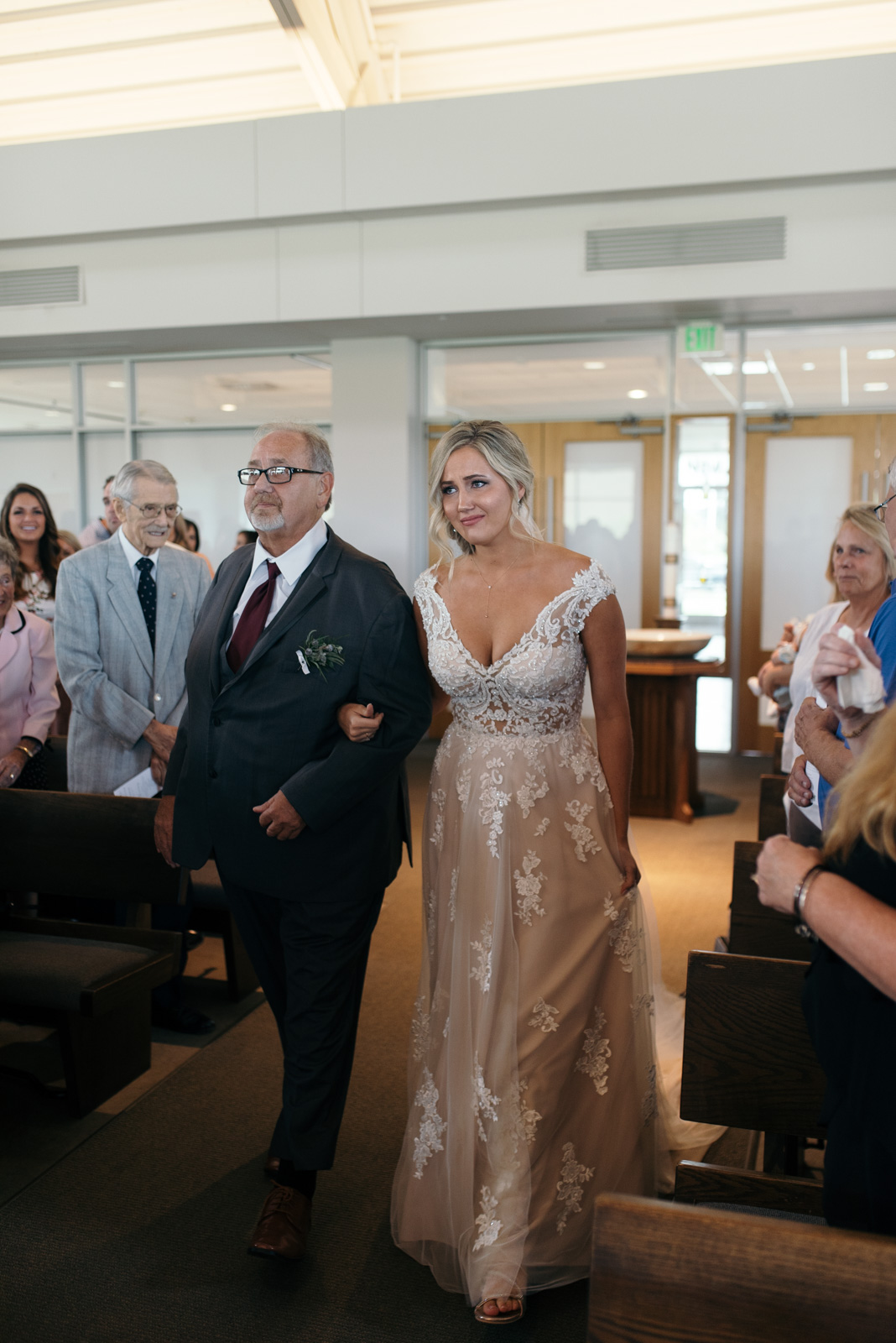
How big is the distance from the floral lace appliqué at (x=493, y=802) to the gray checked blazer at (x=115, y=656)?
1.61 m

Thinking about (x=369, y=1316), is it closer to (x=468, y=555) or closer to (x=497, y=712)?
(x=497, y=712)

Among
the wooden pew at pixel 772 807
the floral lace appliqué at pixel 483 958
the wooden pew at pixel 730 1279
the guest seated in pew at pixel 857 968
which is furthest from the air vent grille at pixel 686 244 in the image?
the wooden pew at pixel 730 1279

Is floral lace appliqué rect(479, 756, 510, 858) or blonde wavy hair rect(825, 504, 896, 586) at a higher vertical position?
blonde wavy hair rect(825, 504, 896, 586)

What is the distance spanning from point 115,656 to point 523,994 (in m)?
2.01

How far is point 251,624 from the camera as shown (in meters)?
2.37

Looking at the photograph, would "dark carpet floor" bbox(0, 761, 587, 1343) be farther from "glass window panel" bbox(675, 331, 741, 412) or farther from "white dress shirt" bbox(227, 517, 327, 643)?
Result: "glass window panel" bbox(675, 331, 741, 412)

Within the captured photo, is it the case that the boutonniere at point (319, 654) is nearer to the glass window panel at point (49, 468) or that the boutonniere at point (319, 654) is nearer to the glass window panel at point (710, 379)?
the glass window panel at point (710, 379)

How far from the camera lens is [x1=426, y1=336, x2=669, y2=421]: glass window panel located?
26.3 ft

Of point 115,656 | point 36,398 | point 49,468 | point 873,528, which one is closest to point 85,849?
point 115,656

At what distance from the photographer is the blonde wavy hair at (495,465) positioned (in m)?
2.26

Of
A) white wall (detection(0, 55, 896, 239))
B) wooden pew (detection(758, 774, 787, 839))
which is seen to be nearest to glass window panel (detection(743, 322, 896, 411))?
white wall (detection(0, 55, 896, 239))

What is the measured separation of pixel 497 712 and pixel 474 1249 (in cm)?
111

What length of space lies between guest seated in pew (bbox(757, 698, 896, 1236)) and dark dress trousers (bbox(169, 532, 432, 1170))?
115 cm

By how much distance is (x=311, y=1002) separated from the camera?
229 cm
